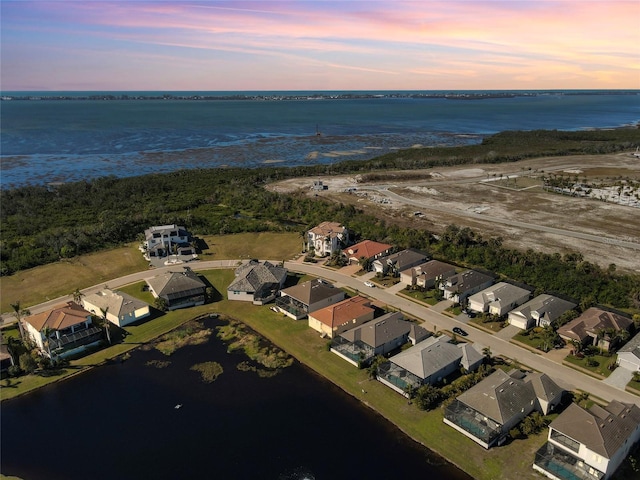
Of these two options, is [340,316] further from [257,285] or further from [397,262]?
[397,262]

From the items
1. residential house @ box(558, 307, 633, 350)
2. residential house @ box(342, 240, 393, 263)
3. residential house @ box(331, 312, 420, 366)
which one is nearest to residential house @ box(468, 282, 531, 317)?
residential house @ box(558, 307, 633, 350)

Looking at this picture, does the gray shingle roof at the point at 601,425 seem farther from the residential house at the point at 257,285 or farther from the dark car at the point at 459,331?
the residential house at the point at 257,285

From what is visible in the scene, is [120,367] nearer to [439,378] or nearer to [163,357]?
[163,357]

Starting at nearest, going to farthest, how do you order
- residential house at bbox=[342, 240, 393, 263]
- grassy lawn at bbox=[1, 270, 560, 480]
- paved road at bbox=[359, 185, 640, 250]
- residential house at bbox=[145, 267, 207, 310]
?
grassy lawn at bbox=[1, 270, 560, 480] < residential house at bbox=[145, 267, 207, 310] < residential house at bbox=[342, 240, 393, 263] < paved road at bbox=[359, 185, 640, 250]

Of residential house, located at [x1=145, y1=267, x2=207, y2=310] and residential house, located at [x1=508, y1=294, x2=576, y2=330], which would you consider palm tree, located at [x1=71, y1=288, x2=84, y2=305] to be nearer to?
residential house, located at [x1=145, y1=267, x2=207, y2=310]

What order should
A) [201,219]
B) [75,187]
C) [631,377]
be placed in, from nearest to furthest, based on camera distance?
[631,377], [201,219], [75,187]

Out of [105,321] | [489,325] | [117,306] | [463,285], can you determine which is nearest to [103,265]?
[117,306]

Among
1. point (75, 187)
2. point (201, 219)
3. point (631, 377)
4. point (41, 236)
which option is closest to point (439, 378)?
point (631, 377)
